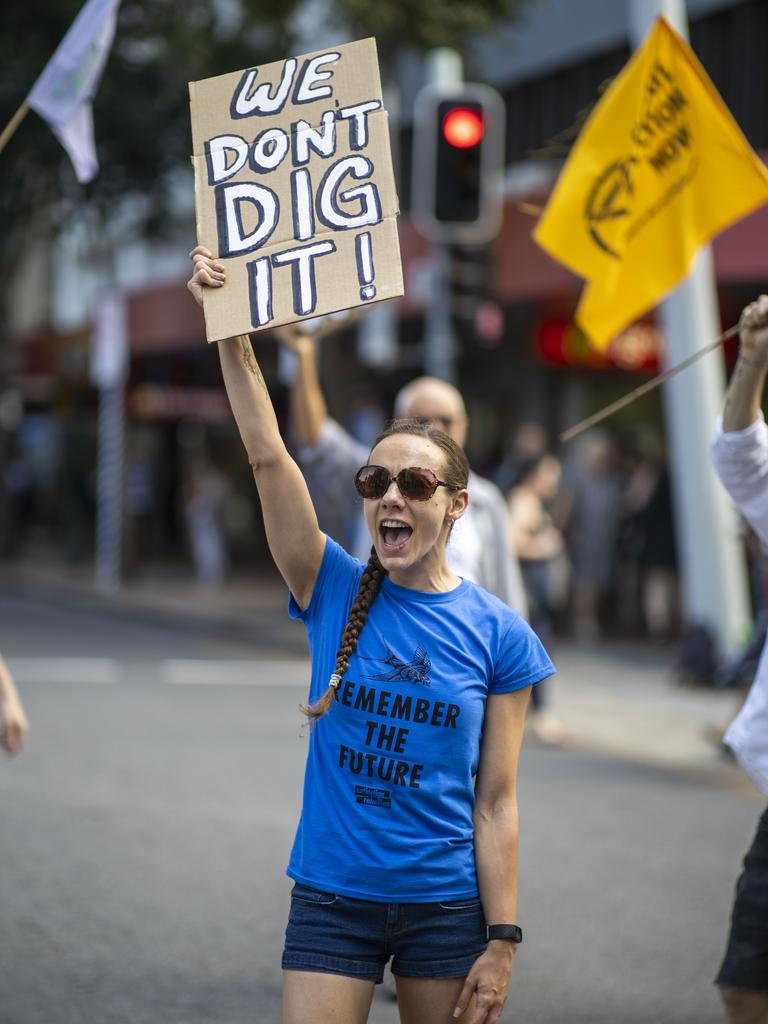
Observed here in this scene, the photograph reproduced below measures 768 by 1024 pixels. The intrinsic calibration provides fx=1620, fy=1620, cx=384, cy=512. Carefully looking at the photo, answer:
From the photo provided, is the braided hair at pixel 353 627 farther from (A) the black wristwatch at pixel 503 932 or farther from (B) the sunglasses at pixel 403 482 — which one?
(A) the black wristwatch at pixel 503 932

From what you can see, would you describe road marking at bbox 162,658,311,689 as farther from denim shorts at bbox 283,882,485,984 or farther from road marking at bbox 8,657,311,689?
denim shorts at bbox 283,882,485,984

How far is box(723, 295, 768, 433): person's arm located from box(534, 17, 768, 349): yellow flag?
1.82 metres

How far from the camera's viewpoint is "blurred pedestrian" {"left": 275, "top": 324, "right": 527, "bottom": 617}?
5148 millimetres

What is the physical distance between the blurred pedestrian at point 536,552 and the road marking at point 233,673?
2.70 m

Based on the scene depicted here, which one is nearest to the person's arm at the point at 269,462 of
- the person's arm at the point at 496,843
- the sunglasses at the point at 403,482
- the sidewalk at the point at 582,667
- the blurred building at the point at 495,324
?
the sunglasses at the point at 403,482

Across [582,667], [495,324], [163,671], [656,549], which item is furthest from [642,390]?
[656,549]

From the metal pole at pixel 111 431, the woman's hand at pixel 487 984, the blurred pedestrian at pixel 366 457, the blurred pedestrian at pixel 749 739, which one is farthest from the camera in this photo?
the metal pole at pixel 111 431

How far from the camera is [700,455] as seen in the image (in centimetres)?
1177

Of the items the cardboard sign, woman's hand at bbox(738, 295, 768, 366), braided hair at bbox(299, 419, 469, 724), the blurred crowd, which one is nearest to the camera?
braided hair at bbox(299, 419, 469, 724)

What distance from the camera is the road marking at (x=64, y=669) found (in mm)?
12328

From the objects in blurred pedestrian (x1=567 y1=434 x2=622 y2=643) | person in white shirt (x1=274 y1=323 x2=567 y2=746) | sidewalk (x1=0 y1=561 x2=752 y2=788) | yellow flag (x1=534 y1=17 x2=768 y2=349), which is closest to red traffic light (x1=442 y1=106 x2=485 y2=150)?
sidewalk (x1=0 y1=561 x2=752 y2=788)

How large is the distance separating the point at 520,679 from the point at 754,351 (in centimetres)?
89

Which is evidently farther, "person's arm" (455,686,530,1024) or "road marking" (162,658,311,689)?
"road marking" (162,658,311,689)

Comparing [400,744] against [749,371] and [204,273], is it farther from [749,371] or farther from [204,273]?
[749,371]
